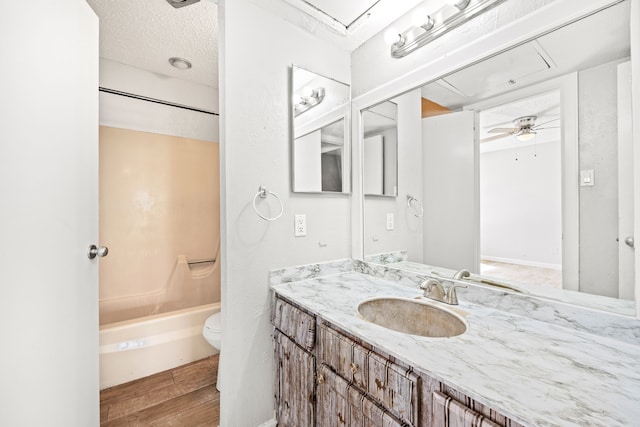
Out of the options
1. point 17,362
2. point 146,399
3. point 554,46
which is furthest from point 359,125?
point 146,399

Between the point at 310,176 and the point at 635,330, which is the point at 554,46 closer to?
the point at 635,330

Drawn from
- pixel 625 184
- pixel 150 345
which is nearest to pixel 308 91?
pixel 625 184

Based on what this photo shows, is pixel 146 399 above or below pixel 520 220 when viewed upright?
below

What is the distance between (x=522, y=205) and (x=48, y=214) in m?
1.82

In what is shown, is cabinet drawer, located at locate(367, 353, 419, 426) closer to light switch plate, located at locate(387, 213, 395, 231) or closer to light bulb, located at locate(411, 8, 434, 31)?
light switch plate, located at locate(387, 213, 395, 231)

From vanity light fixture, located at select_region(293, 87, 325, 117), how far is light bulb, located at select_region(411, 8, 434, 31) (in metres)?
0.60

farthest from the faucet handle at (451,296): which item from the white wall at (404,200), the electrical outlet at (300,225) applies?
the electrical outlet at (300,225)

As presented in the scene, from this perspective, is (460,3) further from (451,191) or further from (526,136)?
(451,191)

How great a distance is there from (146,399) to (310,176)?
180 centimetres

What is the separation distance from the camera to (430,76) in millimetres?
1280

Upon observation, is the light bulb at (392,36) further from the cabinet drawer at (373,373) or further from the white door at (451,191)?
the cabinet drawer at (373,373)

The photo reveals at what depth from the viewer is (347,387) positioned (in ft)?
2.97

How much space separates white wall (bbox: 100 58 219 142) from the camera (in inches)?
82.4

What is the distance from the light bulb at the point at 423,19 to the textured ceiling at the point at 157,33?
46.7 inches
